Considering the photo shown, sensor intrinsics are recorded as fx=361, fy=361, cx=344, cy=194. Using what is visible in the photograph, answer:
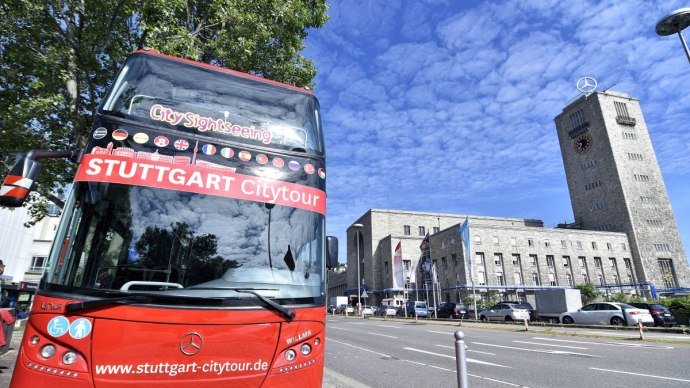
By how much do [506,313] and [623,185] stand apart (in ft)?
188

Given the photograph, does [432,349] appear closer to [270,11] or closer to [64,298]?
[64,298]

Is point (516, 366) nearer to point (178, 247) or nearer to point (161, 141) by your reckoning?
point (178, 247)

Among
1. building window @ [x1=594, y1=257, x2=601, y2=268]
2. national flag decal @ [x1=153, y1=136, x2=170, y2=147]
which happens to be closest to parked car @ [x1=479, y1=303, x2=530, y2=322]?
national flag decal @ [x1=153, y1=136, x2=170, y2=147]

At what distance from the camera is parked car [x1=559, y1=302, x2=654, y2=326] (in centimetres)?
1980

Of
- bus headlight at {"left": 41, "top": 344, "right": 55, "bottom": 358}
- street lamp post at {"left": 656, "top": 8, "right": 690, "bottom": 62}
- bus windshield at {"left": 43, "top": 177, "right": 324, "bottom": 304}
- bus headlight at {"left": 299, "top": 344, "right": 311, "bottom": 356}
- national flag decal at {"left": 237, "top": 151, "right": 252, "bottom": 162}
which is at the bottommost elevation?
bus headlight at {"left": 299, "top": 344, "right": 311, "bottom": 356}

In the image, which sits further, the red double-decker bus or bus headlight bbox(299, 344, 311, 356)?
bus headlight bbox(299, 344, 311, 356)

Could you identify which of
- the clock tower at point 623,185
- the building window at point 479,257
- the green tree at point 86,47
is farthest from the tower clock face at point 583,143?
the green tree at point 86,47

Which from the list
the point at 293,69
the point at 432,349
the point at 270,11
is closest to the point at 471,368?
the point at 432,349

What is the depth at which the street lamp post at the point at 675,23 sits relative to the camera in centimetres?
1005

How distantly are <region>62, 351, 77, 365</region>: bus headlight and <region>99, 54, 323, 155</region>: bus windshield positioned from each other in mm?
2308

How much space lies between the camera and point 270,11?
41.1 feet

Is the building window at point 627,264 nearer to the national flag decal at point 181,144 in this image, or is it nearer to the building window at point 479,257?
the building window at point 479,257

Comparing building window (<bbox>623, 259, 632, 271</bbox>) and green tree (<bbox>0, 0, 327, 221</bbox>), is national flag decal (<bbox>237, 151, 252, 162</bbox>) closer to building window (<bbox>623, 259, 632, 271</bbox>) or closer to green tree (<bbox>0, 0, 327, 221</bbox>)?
green tree (<bbox>0, 0, 327, 221</bbox>)

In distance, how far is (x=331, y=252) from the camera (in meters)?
4.66
